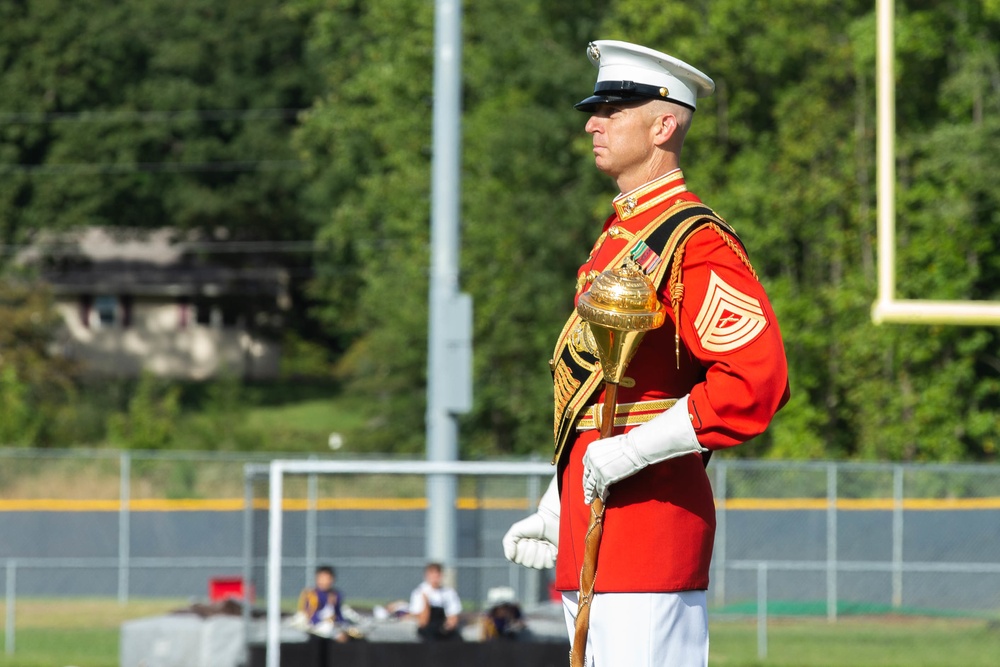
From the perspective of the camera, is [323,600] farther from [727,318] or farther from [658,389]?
[727,318]

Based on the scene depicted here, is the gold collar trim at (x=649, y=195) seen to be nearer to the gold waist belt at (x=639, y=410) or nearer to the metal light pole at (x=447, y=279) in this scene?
the gold waist belt at (x=639, y=410)

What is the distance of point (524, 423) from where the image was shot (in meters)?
26.5

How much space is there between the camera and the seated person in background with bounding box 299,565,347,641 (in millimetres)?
8219

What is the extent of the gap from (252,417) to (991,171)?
30628 mm

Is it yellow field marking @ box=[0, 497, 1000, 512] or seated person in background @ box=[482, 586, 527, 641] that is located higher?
yellow field marking @ box=[0, 497, 1000, 512]

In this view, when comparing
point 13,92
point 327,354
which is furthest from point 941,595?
point 327,354

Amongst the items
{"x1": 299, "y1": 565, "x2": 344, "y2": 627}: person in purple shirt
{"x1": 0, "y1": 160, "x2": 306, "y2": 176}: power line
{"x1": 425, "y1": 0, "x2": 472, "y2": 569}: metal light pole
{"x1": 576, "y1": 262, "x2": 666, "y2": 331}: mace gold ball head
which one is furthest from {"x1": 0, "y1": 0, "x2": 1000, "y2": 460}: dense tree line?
{"x1": 576, "y1": 262, "x2": 666, "y2": 331}: mace gold ball head

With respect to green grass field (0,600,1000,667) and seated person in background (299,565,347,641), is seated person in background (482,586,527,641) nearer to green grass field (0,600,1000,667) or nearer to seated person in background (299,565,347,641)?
seated person in background (299,565,347,641)

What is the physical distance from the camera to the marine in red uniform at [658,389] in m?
3.15

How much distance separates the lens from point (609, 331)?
315 centimetres

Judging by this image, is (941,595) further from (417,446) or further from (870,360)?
(417,446)

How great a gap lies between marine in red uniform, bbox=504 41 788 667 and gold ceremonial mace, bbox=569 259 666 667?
34 millimetres

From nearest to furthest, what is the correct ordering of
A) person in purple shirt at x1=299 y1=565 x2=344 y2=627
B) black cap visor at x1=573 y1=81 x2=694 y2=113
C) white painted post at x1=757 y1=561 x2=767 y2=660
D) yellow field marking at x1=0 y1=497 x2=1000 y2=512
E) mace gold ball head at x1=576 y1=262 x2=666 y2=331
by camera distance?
1. mace gold ball head at x1=576 y1=262 x2=666 y2=331
2. black cap visor at x1=573 y1=81 x2=694 y2=113
3. person in purple shirt at x1=299 y1=565 x2=344 y2=627
4. yellow field marking at x1=0 y1=497 x2=1000 y2=512
5. white painted post at x1=757 y1=561 x2=767 y2=660

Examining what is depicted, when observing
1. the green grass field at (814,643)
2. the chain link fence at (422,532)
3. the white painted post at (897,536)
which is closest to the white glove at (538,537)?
the chain link fence at (422,532)
